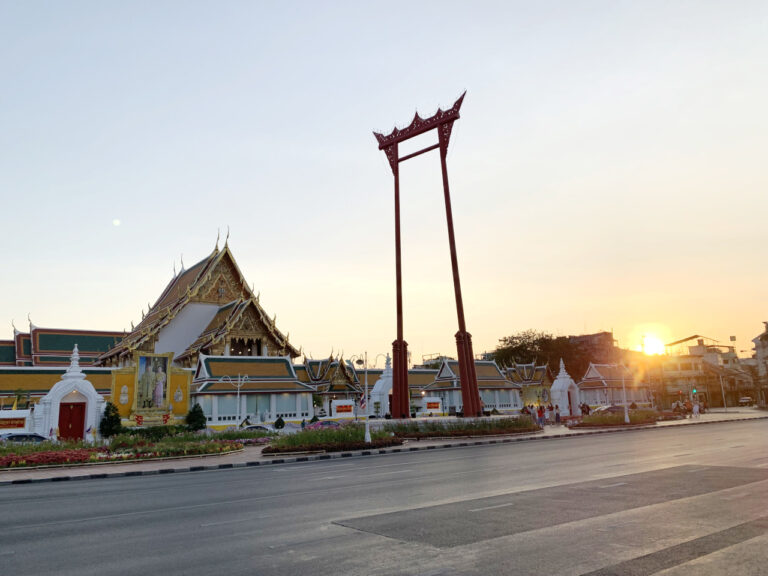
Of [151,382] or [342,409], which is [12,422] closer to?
[151,382]

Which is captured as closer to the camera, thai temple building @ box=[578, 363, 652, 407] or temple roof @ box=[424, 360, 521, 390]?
temple roof @ box=[424, 360, 521, 390]

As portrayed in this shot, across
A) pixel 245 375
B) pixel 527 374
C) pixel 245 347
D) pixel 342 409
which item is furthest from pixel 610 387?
pixel 245 375

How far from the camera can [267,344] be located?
5172cm

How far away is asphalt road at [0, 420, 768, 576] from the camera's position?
6.29m

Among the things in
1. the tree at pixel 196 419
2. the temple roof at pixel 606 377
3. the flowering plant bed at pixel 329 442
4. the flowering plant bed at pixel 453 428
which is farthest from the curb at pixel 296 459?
the temple roof at pixel 606 377

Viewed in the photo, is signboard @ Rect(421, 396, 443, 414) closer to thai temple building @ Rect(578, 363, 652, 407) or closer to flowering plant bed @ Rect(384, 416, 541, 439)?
flowering plant bed @ Rect(384, 416, 541, 439)

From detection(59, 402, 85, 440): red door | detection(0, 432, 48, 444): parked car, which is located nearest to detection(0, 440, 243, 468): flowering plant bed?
detection(0, 432, 48, 444): parked car

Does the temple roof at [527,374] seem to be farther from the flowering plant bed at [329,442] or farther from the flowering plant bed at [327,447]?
the flowering plant bed at [327,447]

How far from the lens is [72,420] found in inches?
1287

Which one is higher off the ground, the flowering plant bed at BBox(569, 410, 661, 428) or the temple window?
the temple window

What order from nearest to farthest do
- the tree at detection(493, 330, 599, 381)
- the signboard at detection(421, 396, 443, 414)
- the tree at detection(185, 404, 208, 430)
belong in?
the tree at detection(185, 404, 208, 430), the signboard at detection(421, 396, 443, 414), the tree at detection(493, 330, 599, 381)

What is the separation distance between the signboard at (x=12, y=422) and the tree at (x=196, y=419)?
928 cm

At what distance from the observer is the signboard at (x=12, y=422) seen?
101ft

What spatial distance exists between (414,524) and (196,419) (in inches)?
1282
